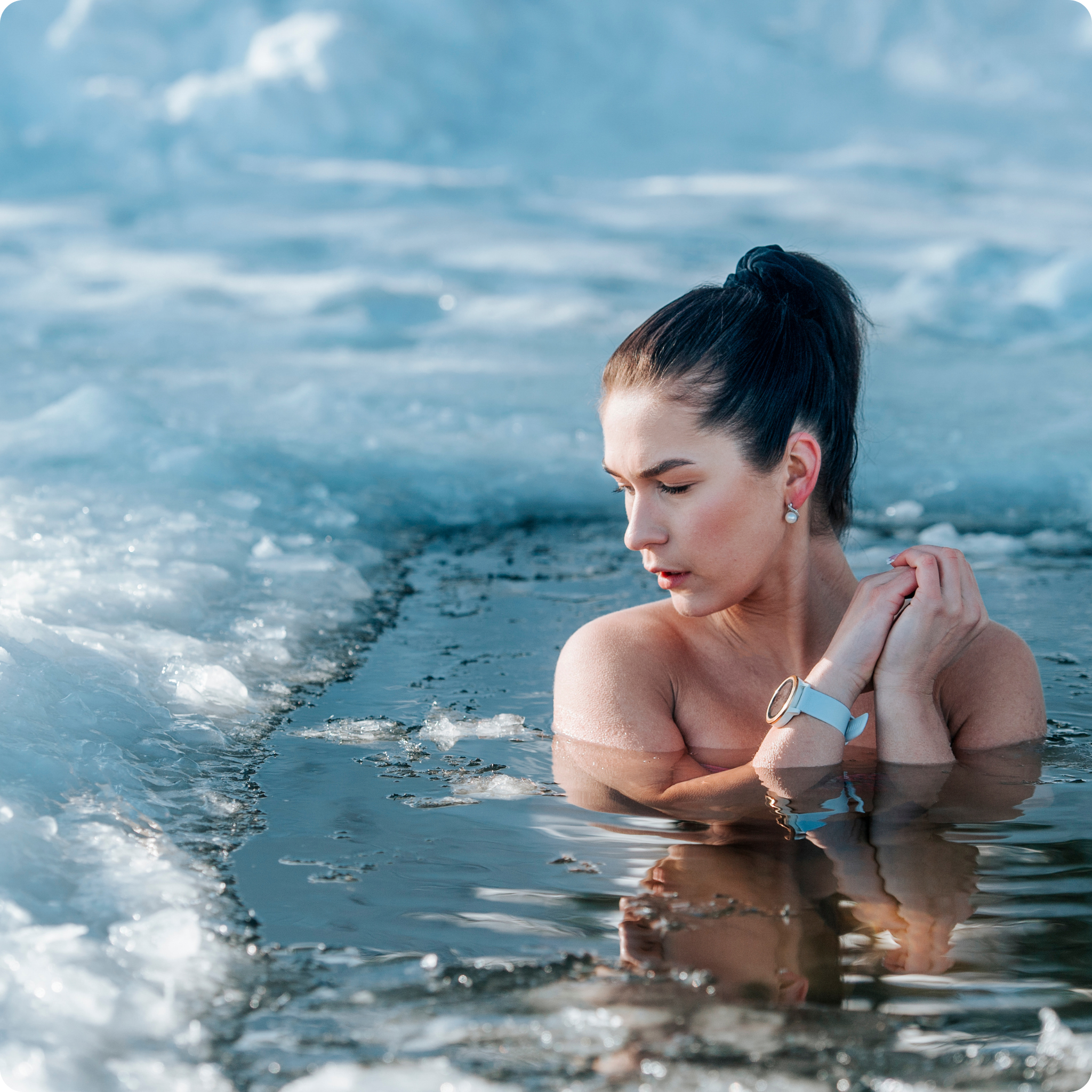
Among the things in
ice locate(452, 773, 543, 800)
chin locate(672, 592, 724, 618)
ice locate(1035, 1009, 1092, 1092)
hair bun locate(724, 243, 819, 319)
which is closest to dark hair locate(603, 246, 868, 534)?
→ hair bun locate(724, 243, 819, 319)

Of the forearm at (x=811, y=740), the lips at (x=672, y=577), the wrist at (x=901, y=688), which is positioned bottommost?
the forearm at (x=811, y=740)

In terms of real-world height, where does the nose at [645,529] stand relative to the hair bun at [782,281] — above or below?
below

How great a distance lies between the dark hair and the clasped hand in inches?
14.0

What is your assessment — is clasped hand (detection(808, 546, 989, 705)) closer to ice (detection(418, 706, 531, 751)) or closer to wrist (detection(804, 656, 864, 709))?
wrist (detection(804, 656, 864, 709))

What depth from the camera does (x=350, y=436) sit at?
7316mm

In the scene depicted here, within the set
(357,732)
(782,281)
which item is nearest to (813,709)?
(782,281)

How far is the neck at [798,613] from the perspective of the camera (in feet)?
9.73

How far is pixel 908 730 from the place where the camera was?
2656mm

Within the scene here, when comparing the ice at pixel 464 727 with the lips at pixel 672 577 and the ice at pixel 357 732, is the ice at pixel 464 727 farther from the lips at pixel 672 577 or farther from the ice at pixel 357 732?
the lips at pixel 672 577

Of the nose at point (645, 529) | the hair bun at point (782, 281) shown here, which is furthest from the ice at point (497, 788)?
the hair bun at point (782, 281)

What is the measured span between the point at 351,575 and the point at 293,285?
765 centimetres

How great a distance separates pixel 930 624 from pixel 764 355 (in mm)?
678

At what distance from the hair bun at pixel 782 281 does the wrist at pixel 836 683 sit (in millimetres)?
785

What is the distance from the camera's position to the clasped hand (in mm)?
2625
